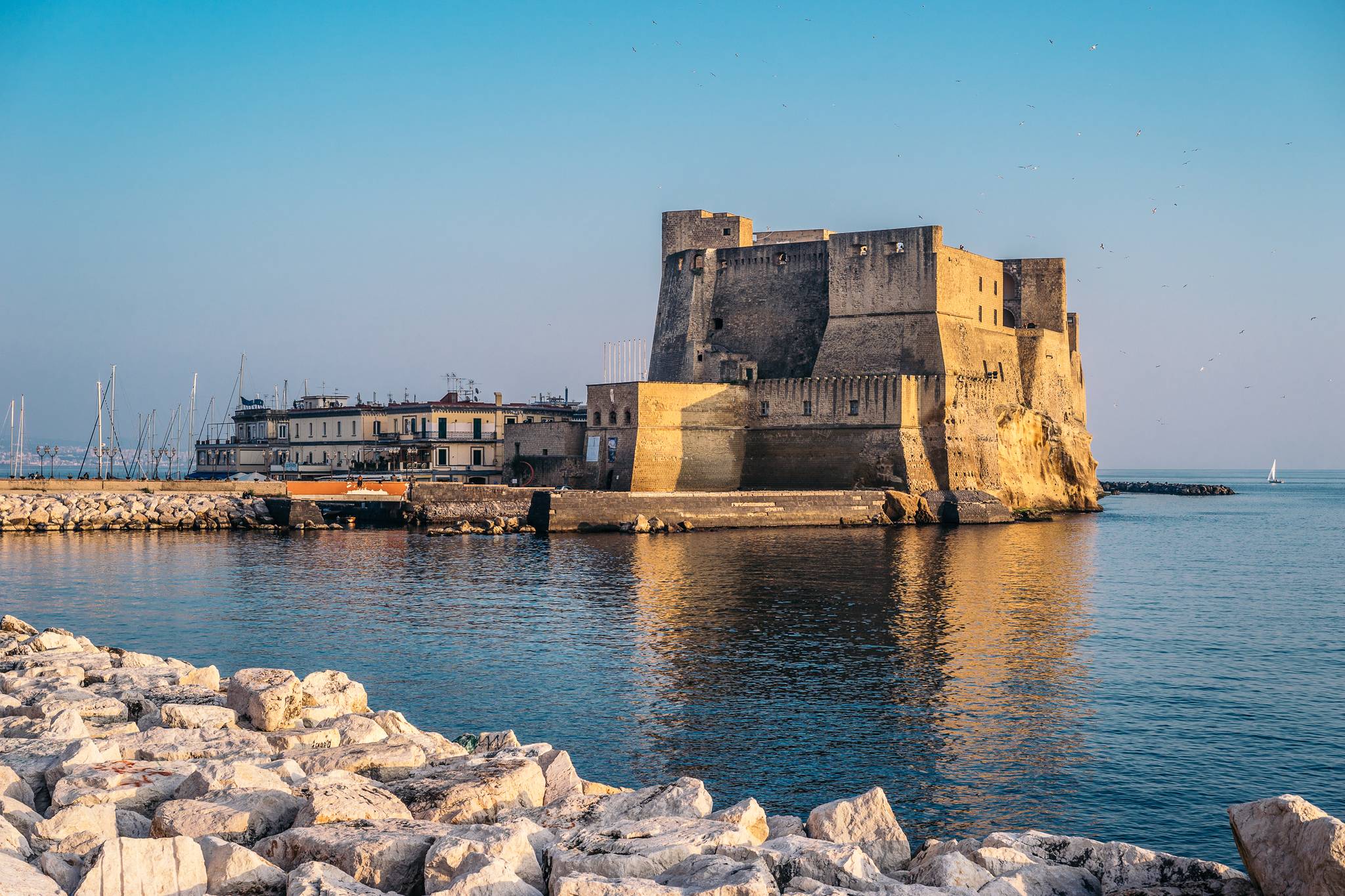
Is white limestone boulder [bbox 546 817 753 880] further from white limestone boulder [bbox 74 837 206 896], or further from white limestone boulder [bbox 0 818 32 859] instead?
white limestone boulder [bbox 0 818 32 859]

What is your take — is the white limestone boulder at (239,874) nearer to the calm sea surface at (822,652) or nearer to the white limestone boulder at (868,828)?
the white limestone boulder at (868,828)

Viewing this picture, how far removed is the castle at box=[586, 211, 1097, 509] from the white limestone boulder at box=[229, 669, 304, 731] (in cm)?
2878

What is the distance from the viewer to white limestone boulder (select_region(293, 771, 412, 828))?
5.99 m

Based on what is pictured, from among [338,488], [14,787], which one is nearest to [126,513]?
[338,488]

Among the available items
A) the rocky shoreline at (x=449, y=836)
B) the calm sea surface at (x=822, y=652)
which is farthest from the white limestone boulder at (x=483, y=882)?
the calm sea surface at (x=822, y=652)

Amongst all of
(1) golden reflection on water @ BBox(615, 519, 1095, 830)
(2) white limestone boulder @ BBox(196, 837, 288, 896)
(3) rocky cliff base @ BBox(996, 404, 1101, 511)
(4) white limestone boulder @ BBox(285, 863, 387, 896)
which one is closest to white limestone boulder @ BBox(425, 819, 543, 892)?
(4) white limestone boulder @ BBox(285, 863, 387, 896)

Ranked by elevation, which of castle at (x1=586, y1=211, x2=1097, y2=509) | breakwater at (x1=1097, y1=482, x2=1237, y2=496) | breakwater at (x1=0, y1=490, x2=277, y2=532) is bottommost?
breakwater at (x1=0, y1=490, x2=277, y2=532)

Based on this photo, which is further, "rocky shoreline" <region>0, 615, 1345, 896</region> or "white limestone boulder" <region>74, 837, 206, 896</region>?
"rocky shoreline" <region>0, 615, 1345, 896</region>

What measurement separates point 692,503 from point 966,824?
2537 cm

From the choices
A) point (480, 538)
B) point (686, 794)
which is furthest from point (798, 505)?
point (686, 794)

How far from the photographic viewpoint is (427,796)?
22.0ft

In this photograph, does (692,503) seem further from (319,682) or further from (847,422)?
(319,682)

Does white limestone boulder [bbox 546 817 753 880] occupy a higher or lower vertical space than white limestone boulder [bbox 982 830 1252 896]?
higher

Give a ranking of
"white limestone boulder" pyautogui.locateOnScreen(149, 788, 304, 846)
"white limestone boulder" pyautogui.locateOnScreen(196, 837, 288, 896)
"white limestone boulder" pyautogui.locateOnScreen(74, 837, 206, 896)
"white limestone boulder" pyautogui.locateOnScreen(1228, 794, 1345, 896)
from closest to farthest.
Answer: "white limestone boulder" pyautogui.locateOnScreen(74, 837, 206, 896) → "white limestone boulder" pyautogui.locateOnScreen(1228, 794, 1345, 896) → "white limestone boulder" pyautogui.locateOnScreen(196, 837, 288, 896) → "white limestone boulder" pyautogui.locateOnScreen(149, 788, 304, 846)
